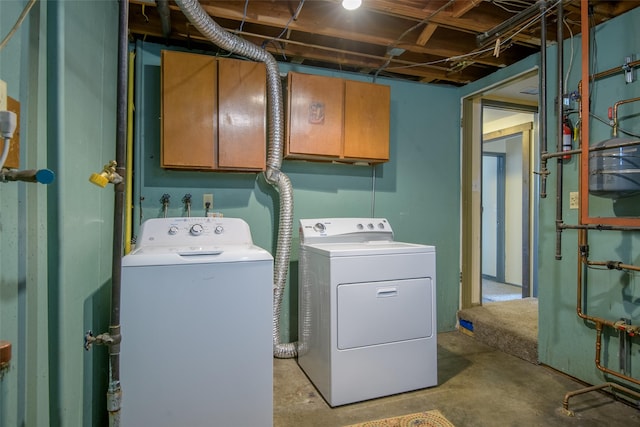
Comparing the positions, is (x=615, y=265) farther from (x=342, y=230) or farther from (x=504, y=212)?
(x=504, y=212)

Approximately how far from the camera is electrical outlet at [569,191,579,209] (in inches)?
89.2

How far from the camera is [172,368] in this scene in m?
1.56

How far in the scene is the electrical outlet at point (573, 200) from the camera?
7.43 feet

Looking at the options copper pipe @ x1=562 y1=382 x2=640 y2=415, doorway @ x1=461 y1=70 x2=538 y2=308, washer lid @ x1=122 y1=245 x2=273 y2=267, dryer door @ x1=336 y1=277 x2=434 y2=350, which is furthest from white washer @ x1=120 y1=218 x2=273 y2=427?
doorway @ x1=461 y1=70 x2=538 y2=308

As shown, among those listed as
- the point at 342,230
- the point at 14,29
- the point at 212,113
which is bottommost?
the point at 342,230

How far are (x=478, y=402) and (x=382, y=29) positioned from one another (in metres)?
2.50

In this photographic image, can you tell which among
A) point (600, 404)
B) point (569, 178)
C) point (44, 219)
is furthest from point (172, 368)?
point (569, 178)

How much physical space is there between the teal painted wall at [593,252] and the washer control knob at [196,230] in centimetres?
238

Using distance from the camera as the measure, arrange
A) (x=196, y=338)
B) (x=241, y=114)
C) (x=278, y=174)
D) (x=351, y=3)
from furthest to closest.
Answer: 1. (x=278, y=174)
2. (x=241, y=114)
3. (x=351, y=3)
4. (x=196, y=338)

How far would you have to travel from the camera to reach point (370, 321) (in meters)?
2.05

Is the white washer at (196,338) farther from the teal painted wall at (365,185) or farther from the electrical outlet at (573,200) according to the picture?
the electrical outlet at (573,200)

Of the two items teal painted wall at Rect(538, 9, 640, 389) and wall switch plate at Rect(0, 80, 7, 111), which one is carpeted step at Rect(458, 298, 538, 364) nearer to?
teal painted wall at Rect(538, 9, 640, 389)

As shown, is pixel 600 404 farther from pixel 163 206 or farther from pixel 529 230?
pixel 163 206

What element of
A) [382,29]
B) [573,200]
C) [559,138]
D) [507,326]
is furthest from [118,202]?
[507,326]
